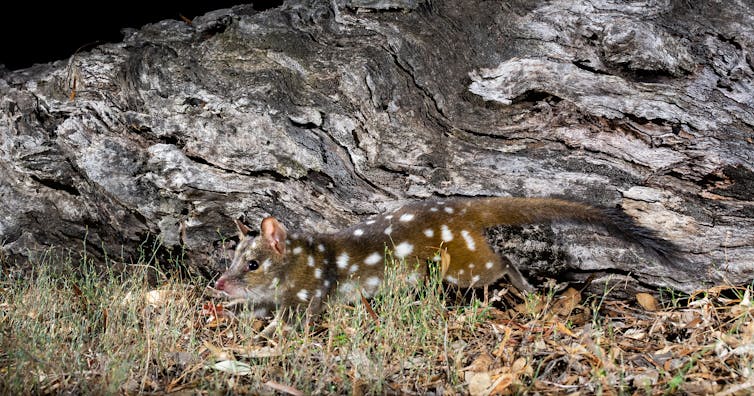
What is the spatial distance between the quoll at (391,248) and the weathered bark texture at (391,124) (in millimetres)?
168

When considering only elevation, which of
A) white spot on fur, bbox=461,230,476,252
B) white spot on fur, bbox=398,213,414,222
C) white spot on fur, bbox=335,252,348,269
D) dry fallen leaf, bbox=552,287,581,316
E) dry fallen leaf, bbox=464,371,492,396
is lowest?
dry fallen leaf, bbox=552,287,581,316

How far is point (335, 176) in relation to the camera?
465cm

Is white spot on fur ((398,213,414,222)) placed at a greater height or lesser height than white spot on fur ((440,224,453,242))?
greater

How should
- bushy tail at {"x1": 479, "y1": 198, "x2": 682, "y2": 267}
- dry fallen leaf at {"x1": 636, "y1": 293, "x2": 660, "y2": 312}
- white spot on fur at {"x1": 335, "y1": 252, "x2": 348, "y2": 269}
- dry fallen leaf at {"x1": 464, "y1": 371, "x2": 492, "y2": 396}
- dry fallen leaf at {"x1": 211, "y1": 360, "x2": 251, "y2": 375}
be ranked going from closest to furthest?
dry fallen leaf at {"x1": 464, "y1": 371, "x2": 492, "y2": 396} < dry fallen leaf at {"x1": 211, "y1": 360, "x2": 251, "y2": 375} < bushy tail at {"x1": 479, "y1": 198, "x2": 682, "y2": 267} < dry fallen leaf at {"x1": 636, "y1": 293, "x2": 660, "y2": 312} < white spot on fur at {"x1": 335, "y1": 252, "x2": 348, "y2": 269}

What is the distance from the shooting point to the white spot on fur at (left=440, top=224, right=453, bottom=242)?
4305 mm

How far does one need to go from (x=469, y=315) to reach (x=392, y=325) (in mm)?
451

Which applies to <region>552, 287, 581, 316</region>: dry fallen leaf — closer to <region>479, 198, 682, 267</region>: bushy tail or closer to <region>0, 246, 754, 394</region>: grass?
<region>0, 246, 754, 394</region>: grass

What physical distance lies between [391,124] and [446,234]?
0.79 meters

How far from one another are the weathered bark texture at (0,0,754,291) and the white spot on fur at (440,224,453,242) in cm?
33

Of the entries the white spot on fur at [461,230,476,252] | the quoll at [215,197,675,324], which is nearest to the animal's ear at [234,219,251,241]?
the quoll at [215,197,675,324]

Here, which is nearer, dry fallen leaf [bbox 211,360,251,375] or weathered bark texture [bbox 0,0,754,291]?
dry fallen leaf [bbox 211,360,251,375]

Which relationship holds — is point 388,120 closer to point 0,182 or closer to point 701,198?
point 701,198

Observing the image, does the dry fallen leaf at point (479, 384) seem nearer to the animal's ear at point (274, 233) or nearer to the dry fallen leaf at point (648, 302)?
the dry fallen leaf at point (648, 302)

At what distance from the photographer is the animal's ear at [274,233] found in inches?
171
